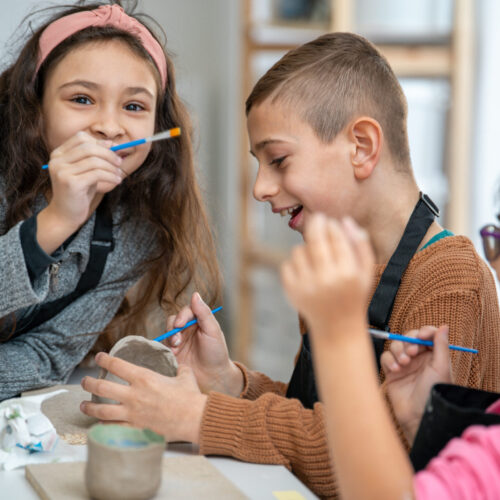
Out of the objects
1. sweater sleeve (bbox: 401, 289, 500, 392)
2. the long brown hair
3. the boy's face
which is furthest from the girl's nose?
sweater sleeve (bbox: 401, 289, 500, 392)

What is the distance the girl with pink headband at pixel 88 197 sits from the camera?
112 centimetres

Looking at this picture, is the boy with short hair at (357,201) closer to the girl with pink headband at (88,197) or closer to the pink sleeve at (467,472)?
the girl with pink headband at (88,197)

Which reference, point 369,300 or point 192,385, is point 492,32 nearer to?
point 369,300

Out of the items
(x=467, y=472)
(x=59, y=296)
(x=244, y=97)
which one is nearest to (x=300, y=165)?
A: (x=59, y=296)

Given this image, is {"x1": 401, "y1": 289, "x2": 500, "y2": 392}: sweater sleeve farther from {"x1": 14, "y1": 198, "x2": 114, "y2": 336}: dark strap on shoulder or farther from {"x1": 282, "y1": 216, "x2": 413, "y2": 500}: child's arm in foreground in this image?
{"x1": 14, "y1": 198, "x2": 114, "y2": 336}: dark strap on shoulder

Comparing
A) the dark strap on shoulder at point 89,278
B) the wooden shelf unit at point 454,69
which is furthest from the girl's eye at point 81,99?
the wooden shelf unit at point 454,69

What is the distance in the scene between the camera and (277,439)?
2.96ft

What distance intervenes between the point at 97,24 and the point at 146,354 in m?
0.63

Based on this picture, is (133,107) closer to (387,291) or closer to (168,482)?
(387,291)

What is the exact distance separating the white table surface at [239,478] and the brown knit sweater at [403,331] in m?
0.02

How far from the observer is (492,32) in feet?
8.08

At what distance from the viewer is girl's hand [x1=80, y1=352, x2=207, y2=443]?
36.1 inches

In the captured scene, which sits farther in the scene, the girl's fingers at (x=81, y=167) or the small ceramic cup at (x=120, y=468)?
the girl's fingers at (x=81, y=167)

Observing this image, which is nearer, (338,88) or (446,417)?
(446,417)
